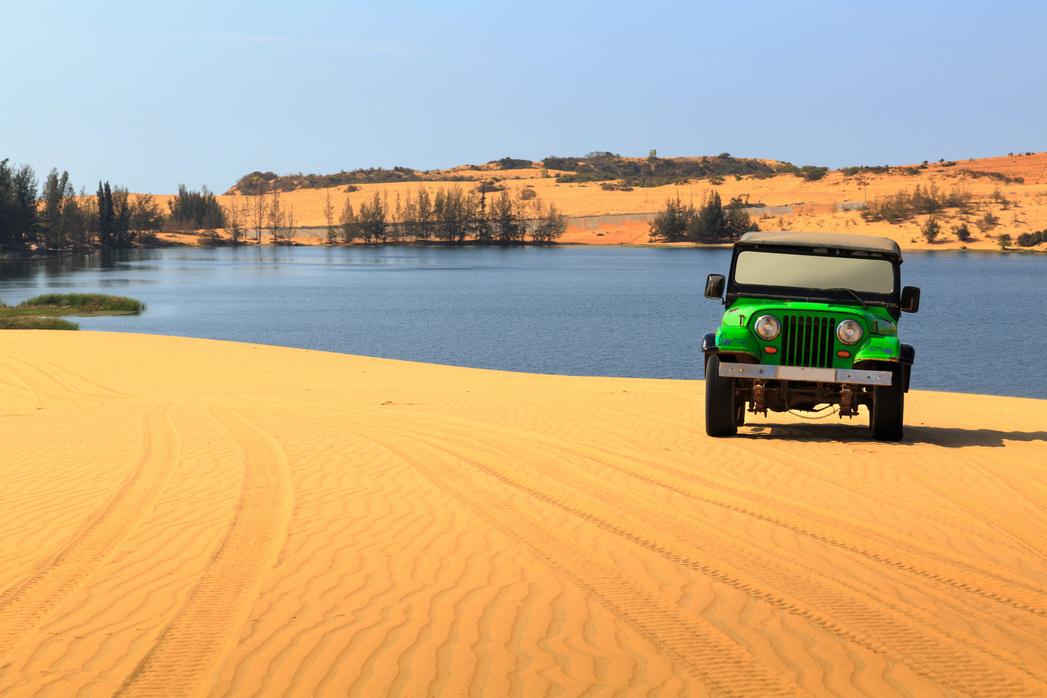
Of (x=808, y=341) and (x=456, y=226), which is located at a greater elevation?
(x=456, y=226)

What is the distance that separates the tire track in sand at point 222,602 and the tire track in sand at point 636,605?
5.79 ft

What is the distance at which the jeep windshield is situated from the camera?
11797mm

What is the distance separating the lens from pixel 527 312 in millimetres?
47312

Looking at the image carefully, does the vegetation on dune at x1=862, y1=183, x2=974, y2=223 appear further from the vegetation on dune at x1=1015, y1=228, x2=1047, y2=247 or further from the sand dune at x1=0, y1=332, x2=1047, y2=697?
the sand dune at x1=0, y1=332, x2=1047, y2=697

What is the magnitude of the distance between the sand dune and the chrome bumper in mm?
909

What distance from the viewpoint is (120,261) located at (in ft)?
340

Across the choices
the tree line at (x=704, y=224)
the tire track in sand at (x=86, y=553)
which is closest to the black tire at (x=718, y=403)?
the tire track in sand at (x=86, y=553)

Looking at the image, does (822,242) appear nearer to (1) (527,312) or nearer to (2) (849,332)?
(2) (849,332)

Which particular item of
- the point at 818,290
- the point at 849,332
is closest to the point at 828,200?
the point at 818,290

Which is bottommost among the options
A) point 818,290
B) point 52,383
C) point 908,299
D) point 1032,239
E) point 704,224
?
point 52,383

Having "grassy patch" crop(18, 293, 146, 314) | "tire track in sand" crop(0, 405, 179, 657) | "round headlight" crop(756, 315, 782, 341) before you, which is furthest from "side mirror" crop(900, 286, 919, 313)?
"grassy patch" crop(18, 293, 146, 314)

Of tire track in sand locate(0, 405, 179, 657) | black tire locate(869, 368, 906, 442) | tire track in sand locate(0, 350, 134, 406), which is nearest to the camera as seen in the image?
tire track in sand locate(0, 405, 179, 657)

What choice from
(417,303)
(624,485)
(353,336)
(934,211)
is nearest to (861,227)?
(934,211)

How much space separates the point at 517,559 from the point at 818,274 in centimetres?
700
